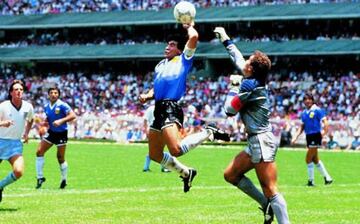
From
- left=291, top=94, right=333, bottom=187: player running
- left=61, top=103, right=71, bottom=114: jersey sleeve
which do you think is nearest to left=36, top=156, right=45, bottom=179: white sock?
left=61, top=103, right=71, bottom=114: jersey sleeve

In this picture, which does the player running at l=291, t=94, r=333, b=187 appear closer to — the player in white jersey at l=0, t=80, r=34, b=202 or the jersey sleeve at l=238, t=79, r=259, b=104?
the player in white jersey at l=0, t=80, r=34, b=202

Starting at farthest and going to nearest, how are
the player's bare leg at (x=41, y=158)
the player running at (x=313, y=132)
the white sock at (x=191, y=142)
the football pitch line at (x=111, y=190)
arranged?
1. the player running at (x=313, y=132)
2. the player's bare leg at (x=41, y=158)
3. the football pitch line at (x=111, y=190)
4. the white sock at (x=191, y=142)

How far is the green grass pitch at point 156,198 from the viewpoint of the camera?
14422mm

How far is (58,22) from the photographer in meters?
71.9

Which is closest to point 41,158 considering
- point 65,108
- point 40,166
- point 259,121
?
point 40,166

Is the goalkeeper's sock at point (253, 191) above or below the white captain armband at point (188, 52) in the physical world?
below

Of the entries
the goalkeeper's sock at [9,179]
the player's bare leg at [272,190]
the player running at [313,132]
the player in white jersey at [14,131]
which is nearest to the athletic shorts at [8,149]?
the player in white jersey at [14,131]

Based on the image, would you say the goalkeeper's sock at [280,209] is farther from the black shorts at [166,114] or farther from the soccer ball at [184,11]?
the soccer ball at [184,11]

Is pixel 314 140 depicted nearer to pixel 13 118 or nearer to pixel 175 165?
pixel 175 165

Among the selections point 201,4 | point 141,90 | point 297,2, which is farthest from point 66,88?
point 297,2

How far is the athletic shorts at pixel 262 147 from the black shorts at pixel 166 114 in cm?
304

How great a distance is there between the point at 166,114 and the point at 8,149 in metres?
3.17

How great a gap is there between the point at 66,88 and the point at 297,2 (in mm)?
17783

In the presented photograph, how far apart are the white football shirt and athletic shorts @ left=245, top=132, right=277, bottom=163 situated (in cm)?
573
